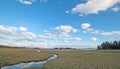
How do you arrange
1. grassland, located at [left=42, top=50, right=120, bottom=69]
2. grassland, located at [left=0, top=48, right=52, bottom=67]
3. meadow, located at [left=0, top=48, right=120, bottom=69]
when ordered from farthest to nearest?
grassland, located at [left=0, top=48, right=52, bottom=67] < meadow, located at [left=0, top=48, right=120, bottom=69] < grassland, located at [left=42, top=50, right=120, bottom=69]

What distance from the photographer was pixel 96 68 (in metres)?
28.0

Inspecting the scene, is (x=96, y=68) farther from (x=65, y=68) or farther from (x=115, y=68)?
(x=65, y=68)

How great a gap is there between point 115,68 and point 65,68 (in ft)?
26.9

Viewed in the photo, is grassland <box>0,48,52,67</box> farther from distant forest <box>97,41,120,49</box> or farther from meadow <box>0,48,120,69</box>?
distant forest <box>97,41,120,49</box>

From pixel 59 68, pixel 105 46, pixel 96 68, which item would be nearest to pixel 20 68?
pixel 59 68

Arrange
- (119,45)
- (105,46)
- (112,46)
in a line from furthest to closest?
(105,46) → (112,46) → (119,45)

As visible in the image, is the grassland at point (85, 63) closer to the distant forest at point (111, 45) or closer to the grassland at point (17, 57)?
the grassland at point (17, 57)

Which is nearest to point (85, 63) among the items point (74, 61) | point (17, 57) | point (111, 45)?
point (74, 61)

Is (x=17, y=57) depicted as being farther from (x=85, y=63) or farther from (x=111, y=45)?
(x=111, y=45)

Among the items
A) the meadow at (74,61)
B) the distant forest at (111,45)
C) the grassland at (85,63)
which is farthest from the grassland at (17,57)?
the distant forest at (111,45)

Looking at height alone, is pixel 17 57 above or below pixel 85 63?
above

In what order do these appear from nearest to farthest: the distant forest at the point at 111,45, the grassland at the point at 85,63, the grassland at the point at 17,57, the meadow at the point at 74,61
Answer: the grassland at the point at 85,63, the meadow at the point at 74,61, the grassland at the point at 17,57, the distant forest at the point at 111,45

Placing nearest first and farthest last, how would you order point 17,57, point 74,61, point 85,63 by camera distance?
point 85,63, point 74,61, point 17,57

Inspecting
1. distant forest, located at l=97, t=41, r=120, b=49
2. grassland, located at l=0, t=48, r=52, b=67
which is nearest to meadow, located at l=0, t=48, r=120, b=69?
grassland, located at l=0, t=48, r=52, b=67
